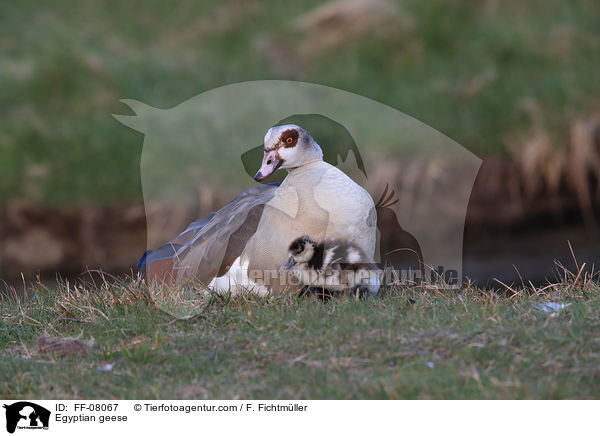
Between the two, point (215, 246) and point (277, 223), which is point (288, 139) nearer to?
point (277, 223)

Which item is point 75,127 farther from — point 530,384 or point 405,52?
point 530,384

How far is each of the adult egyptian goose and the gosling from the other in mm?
109

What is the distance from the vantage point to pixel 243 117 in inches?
409

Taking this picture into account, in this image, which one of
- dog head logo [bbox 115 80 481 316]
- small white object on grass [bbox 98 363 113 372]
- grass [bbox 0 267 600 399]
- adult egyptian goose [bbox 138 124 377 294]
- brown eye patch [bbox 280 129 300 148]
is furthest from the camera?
dog head logo [bbox 115 80 481 316]

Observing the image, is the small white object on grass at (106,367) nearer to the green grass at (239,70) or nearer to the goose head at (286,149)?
the goose head at (286,149)

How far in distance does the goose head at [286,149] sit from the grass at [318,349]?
1.04 meters

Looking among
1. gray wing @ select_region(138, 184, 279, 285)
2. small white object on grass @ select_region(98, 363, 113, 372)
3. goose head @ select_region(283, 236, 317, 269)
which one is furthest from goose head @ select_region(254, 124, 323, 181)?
small white object on grass @ select_region(98, 363, 113, 372)

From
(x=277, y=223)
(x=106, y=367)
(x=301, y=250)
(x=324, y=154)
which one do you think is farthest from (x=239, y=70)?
(x=106, y=367)

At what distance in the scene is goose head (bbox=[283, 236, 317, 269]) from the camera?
15.0 feet

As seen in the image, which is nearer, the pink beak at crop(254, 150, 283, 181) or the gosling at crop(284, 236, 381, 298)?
the gosling at crop(284, 236, 381, 298)
